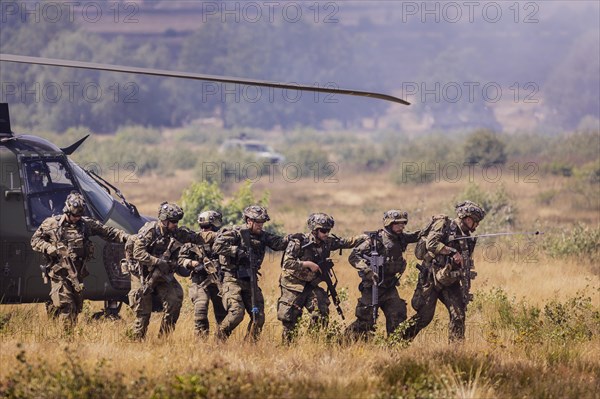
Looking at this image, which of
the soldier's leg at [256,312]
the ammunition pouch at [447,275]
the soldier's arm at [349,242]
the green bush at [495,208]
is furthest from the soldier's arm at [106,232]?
the green bush at [495,208]

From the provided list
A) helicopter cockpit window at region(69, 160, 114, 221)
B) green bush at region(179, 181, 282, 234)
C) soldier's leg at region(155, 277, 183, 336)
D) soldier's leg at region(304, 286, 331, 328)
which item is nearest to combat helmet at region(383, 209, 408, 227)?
soldier's leg at region(304, 286, 331, 328)

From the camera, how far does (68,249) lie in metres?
12.6

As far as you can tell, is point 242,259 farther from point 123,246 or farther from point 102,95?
point 102,95

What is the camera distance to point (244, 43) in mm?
136500

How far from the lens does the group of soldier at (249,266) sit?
41.1 feet

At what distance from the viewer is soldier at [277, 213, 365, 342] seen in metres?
12.6

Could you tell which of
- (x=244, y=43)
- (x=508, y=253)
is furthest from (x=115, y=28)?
(x=508, y=253)

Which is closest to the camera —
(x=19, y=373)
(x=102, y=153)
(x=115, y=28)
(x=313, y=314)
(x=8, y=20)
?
(x=19, y=373)

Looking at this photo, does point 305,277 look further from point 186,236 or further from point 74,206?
point 74,206

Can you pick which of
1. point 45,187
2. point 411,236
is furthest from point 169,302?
point 411,236

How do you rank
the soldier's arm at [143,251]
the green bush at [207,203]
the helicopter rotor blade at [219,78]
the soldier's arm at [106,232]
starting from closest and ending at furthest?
the helicopter rotor blade at [219,78] → the soldier's arm at [143,251] → the soldier's arm at [106,232] → the green bush at [207,203]

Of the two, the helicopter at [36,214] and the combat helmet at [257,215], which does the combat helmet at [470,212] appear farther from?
the helicopter at [36,214]

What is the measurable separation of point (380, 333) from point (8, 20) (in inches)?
4307

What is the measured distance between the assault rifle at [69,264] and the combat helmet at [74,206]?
1.21 feet
